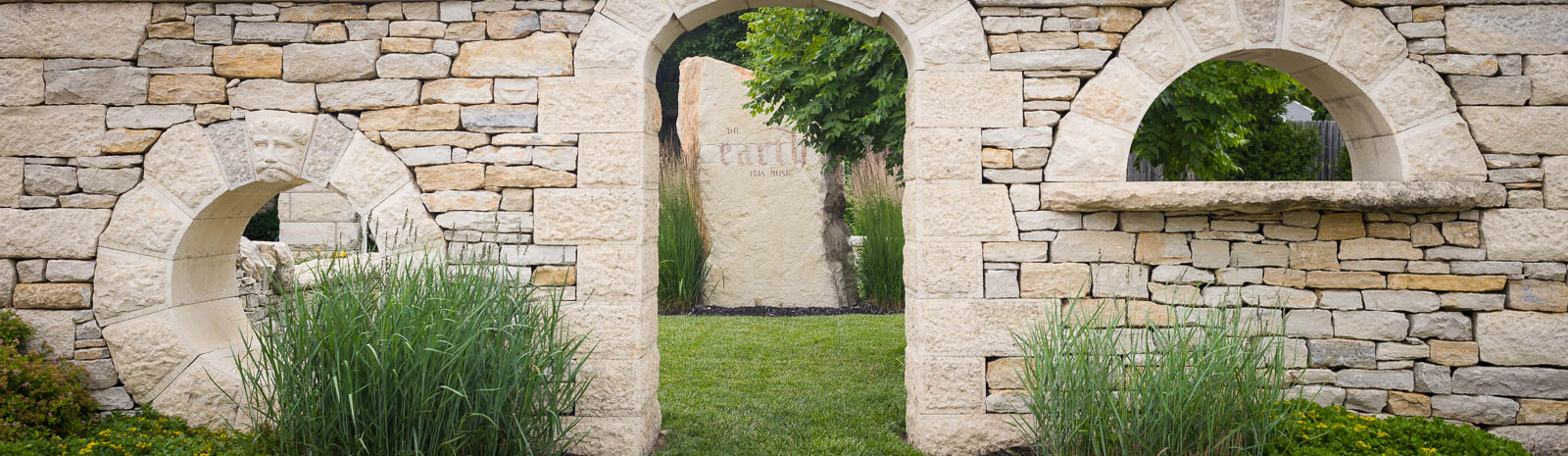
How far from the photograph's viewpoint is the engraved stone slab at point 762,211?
28.0 feet

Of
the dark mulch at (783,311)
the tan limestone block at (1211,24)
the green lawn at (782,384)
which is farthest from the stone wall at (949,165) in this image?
the dark mulch at (783,311)

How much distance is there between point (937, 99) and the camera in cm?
377

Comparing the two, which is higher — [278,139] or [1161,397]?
[278,139]

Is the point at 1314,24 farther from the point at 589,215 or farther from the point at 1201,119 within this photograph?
the point at 589,215

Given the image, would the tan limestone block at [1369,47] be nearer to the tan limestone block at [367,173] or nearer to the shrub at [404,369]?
the shrub at [404,369]

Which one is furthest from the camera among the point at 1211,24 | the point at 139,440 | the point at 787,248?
the point at 787,248

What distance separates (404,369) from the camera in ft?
10.1

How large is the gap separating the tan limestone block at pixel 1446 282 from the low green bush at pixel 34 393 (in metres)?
5.39

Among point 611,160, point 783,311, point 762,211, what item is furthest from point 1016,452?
point 762,211

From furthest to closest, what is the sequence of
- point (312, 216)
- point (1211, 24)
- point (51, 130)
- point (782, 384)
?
1. point (312, 216)
2. point (782, 384)
3. point (51, 130)
4. point (1211, 24)

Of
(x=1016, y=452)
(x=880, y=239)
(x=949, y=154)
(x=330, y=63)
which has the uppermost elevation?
(x=330, y=63)

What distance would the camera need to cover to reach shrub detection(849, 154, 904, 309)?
8320 millimetres

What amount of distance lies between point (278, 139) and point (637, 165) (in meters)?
1.48

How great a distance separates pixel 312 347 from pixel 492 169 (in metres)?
1.01
